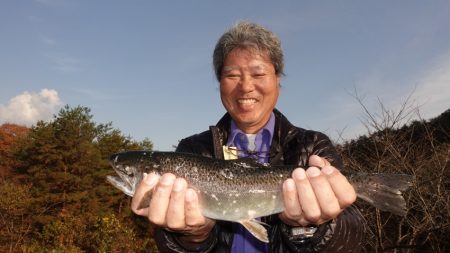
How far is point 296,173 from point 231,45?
6.46 feet

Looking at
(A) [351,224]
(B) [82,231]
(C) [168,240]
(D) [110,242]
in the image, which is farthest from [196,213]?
(B) [82,231]

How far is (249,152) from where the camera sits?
17.5ft

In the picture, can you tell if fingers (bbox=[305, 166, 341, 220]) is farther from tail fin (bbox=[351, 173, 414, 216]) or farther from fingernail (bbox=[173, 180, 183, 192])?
fingernail (bbox=[173, 180, 183, 192])

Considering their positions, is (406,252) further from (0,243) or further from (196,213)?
(0,243)

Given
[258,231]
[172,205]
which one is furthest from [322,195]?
[172,205]

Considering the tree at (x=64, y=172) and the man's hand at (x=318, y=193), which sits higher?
the tree at (x=64, y=172)

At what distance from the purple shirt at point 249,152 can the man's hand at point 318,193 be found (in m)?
0.93

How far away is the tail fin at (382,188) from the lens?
A: 4590mm

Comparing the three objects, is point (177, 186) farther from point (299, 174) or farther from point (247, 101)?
point (247, 101)

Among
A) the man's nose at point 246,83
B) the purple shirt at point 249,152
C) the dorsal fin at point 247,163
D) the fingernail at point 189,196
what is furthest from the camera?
the man's nose at point 246,83

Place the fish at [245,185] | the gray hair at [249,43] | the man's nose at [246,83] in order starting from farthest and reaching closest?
the gray hair at [249,43] < the man's nose at [246,83] < the fish at [245,185]

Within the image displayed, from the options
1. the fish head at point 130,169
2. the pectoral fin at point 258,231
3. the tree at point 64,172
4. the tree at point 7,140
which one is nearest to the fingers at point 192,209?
the pectoral fin at point 258,231

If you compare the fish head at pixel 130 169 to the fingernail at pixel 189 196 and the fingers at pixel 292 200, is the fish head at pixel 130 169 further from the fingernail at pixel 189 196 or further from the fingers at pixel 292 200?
the fingers at pixel 292 200

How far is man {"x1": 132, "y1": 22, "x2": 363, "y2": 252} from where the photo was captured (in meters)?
4.26
